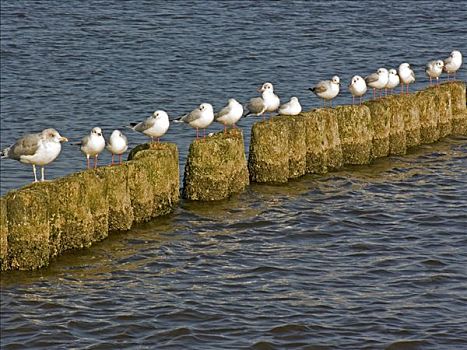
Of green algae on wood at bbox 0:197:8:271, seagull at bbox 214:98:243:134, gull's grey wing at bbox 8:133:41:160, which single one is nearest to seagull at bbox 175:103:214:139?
seagull at bbox 214:98:243:134

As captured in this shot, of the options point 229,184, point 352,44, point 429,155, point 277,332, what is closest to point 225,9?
point 352,44

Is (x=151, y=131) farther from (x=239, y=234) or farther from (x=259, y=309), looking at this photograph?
(x=259, y=309)

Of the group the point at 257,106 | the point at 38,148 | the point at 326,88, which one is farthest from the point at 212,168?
the point at 326,88

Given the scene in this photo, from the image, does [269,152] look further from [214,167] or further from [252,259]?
[252,259]

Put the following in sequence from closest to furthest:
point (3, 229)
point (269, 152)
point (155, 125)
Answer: point (3, 229) → point (155, 125) → point (269, 152)

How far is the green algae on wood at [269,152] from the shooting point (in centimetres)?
1636

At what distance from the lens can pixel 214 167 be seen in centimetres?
1555

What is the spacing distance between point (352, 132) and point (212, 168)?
3.11m

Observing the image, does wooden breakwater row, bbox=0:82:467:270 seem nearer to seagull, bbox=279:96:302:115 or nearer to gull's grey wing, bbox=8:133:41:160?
seagull, bbox=279:96:302:115

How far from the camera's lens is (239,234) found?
48.0 ft

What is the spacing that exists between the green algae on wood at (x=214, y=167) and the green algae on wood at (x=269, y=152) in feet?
1.77

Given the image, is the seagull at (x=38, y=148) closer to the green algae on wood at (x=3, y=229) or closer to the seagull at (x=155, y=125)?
the green algae on wood at (x=3, y=229)

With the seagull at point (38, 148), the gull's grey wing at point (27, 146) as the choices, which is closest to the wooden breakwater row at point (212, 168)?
the seagull at point (38, 148)

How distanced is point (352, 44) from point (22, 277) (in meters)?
21.1
